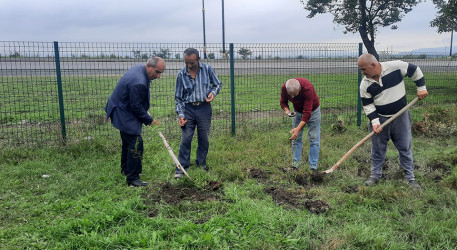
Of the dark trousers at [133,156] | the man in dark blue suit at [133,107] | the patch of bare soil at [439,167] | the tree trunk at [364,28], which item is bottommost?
the patch of bare soil at [439,167]

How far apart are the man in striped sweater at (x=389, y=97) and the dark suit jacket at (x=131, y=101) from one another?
294cm

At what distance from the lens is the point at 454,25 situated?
17.4 meters

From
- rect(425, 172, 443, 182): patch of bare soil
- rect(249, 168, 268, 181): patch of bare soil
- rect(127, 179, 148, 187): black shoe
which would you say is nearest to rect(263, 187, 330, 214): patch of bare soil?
rect(249, 168, 268, 181): patch of bare soil

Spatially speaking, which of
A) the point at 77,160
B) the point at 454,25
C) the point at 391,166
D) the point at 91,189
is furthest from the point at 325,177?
the point at 454,25

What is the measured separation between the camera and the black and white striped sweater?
15.1 feet

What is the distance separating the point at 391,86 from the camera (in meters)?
4.64

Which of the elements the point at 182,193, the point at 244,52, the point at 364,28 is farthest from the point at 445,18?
the point at 182,193

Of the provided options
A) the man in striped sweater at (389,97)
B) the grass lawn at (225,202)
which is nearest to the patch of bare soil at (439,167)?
the grass lawn at (225,202)

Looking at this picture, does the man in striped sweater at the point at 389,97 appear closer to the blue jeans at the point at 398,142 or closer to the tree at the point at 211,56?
the blue jeans at the point at 398,142

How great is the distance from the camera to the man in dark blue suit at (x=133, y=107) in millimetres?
4742

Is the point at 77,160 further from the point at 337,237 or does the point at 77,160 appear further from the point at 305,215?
the point at 337,237

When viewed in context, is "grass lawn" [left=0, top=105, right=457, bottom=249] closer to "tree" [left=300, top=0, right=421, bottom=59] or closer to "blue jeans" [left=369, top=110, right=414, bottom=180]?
"blue jeans" [left=369, top=110, right=414, bottom=180]

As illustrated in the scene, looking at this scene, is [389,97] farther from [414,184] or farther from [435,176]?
[435,176]

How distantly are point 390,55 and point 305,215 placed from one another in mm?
7478
